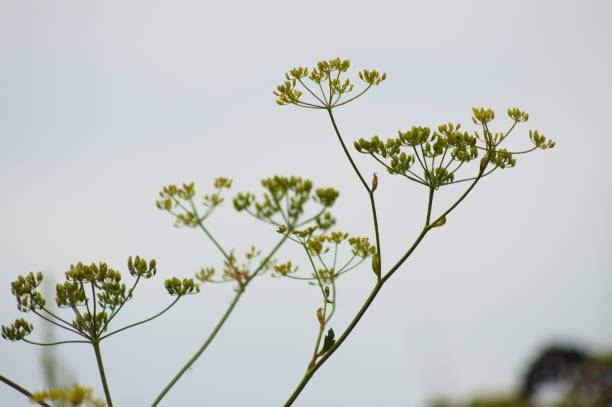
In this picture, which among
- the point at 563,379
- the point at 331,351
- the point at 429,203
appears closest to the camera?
the point at 331,351

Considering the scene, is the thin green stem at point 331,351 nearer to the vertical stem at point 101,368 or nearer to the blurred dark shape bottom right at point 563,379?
the vertical stem at point 101,368

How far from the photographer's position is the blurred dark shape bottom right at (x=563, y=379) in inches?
447

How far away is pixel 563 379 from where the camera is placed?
13.1m

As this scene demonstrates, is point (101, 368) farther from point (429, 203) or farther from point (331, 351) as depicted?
point (429, 203)

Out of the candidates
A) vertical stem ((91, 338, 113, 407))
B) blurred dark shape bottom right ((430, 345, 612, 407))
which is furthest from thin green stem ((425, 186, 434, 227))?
blurred dark shape bottom right ((430, 345, 612, 407))

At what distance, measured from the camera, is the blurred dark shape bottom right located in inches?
447

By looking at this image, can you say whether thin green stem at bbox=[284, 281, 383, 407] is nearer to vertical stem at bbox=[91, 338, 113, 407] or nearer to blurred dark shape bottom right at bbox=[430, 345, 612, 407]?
vertical stem at bbox=[91, 338, 113, 407]

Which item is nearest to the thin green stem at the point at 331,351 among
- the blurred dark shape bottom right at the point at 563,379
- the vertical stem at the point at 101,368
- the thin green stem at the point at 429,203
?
the thin green stem at the point at 429,203

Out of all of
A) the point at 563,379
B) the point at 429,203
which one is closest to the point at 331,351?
the point at 429,203

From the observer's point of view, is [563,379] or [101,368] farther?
Answer: [563,379]

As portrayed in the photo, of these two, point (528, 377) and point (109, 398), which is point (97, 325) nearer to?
point (109, 398)

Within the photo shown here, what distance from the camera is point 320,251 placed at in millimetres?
2215

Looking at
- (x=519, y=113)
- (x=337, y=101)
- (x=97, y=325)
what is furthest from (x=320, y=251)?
(x=519, y=113)

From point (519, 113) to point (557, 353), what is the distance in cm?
1370
